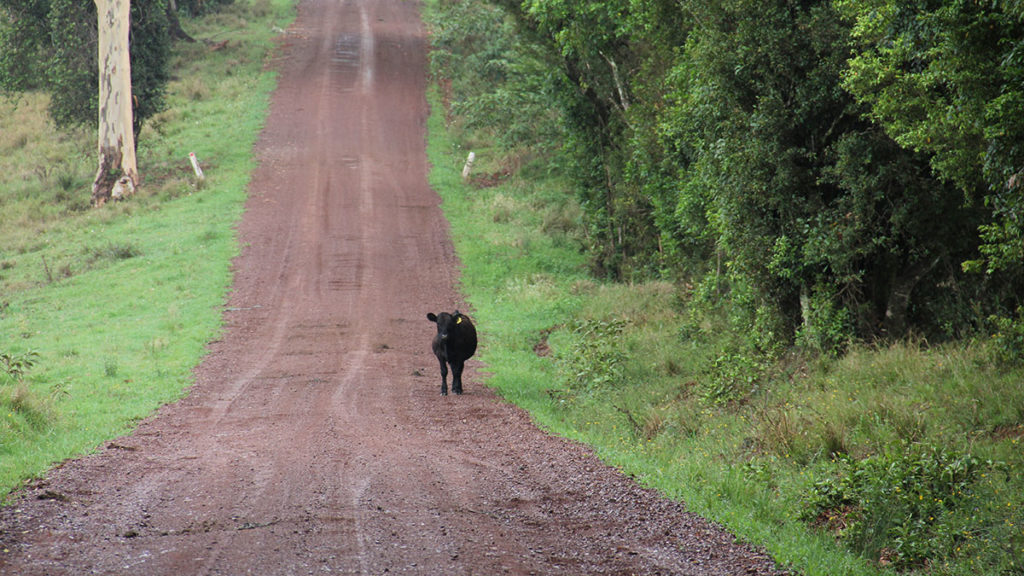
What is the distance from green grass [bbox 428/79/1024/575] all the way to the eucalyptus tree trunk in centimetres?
1894

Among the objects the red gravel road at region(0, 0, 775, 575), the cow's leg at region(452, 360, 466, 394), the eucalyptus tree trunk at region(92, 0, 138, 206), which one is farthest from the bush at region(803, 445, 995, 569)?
the eucalyptus tree trunk at region(92, 0, 138, 206)

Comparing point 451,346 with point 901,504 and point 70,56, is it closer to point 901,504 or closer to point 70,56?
point 901,504

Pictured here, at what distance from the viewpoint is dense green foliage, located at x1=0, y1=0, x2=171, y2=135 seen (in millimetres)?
32844

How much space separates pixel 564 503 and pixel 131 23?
3171 cm

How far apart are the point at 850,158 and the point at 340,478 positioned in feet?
26.6

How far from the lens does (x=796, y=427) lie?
1031cm

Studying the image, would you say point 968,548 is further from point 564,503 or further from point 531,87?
point 531,87

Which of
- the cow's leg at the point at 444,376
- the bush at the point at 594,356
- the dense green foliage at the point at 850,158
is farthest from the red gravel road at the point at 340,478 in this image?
the dense green foliage at the point at 850,158

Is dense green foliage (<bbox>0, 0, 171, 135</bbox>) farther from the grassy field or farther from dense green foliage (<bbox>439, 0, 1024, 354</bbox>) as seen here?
dense green foliage (<bbox>439, 0, 1024, 354</bbox>)

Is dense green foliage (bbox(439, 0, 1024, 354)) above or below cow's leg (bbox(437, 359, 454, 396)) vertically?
above

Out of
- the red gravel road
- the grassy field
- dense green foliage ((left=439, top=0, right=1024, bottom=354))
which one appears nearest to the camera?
the red gravel road

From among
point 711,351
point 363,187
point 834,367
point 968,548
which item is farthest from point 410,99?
point 968,548

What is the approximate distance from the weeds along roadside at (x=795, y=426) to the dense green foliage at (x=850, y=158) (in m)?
1.06

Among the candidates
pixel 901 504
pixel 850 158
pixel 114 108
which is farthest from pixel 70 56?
pixel 901 504
